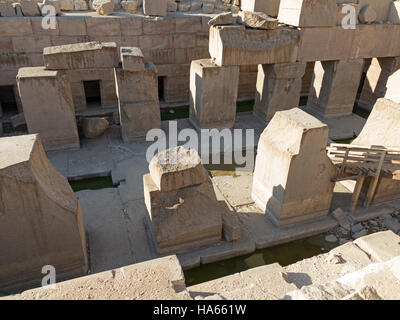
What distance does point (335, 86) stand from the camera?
834cm

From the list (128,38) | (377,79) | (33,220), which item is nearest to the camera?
(33,220)

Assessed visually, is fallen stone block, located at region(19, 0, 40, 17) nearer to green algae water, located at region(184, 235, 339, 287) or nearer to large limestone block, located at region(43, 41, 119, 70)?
large limestone block, located at region(43, 41, 119, 70)

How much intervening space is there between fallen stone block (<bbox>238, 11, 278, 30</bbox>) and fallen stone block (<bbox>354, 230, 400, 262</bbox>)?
4577 millimetres

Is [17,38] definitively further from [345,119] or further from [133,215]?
[345,119]

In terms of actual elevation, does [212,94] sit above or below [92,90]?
above

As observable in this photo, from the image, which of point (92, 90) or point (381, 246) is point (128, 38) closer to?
point (92, 90)

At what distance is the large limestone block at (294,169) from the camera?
4457mm

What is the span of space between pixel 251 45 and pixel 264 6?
67.9 inches

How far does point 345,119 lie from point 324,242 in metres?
4.73

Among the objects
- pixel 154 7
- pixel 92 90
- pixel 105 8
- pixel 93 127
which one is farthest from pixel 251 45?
pixel 92 90

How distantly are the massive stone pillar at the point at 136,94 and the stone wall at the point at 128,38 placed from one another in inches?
75.0

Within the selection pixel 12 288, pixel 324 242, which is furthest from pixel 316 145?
pixel 12 288

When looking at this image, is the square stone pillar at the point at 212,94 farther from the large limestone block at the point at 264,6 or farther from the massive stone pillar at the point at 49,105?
the massive stone pillar at the point at 49,105

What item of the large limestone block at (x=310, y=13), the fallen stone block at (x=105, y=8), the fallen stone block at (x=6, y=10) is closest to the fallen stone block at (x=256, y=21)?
the large limestone block at (x=310, y=13)
